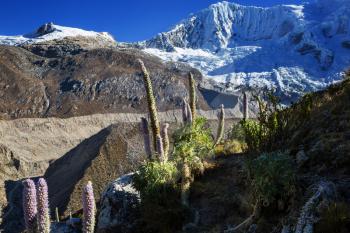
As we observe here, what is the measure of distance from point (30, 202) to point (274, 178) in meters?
4.33

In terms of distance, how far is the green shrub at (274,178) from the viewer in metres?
9.31

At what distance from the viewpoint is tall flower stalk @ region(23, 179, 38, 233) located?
7.60 m

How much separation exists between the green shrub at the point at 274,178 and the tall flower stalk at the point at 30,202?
4.07m

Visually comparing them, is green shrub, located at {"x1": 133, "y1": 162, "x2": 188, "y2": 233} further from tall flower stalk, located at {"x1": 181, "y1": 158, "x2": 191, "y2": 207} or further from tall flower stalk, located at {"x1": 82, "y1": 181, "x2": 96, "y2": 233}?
tall flower stalk, located at {"x1": 82, "y1": 181, "x2": 96, "y2": 233}

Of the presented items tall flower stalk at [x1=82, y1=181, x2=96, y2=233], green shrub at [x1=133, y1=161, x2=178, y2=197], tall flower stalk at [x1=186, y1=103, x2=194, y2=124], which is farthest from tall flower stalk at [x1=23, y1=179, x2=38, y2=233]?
tall flower stalk at [x1=186, y1=103, x2=194, y2=124]

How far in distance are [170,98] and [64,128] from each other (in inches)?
933

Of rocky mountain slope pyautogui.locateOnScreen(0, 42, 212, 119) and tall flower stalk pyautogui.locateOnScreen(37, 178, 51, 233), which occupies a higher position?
rocky mountain slope pyautogui.locateOnScreen(0, 42, 212, 119)

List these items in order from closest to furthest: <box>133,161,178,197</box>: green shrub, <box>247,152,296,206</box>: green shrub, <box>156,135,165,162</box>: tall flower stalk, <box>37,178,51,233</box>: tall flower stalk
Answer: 1. <box>37,178,51,233</box>: tall flower stalk
2. <box>247,152,296,206</box>: green shrub
3. <box>133,161,178,197</box>: green shrub
4. <box>156,135,165,162</box>: tall flower stalk

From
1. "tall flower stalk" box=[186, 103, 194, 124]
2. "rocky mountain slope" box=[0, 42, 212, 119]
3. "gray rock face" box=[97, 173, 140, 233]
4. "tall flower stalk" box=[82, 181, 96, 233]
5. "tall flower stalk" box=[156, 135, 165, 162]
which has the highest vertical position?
"rocky mountain slope" box=[0, 42, 212, 119]

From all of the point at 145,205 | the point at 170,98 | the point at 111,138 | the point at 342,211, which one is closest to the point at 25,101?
the point at 170,98

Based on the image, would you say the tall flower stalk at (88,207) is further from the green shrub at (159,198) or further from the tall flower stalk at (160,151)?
the tall flower stalk at (160,151)

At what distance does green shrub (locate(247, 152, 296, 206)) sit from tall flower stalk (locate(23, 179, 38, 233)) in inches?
160

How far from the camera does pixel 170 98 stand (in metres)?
102

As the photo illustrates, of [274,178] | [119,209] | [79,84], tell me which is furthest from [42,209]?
[79,84]
